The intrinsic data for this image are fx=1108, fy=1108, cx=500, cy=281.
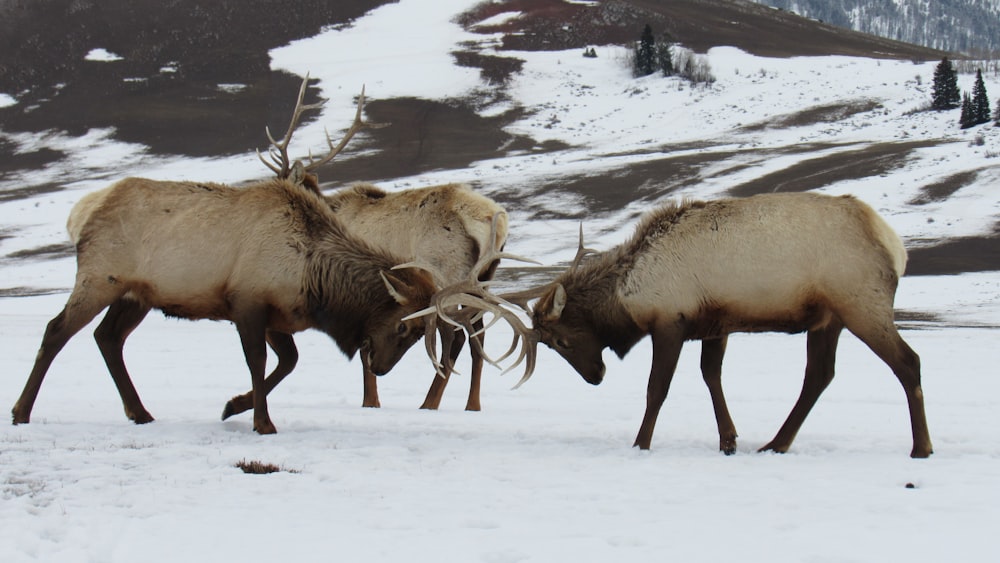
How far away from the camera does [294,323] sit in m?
8.72

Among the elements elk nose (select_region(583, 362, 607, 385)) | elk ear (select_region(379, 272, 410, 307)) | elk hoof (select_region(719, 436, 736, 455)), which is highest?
elk ear (select_region(379, 272, 410, 307))

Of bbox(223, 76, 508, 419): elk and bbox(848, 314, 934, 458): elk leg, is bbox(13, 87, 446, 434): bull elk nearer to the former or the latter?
bbox(223, 76, 508, 419): elk

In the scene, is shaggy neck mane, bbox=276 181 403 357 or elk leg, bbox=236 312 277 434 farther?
shaggy neck mane, bbox=276 181 403 357

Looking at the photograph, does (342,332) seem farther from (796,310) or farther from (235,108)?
(235,108)

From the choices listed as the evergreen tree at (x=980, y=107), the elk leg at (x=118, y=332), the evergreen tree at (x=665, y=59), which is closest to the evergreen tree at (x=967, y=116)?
the evergreen tree at (x=980, y=107)

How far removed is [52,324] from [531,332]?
150 inches

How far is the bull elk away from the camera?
860cm

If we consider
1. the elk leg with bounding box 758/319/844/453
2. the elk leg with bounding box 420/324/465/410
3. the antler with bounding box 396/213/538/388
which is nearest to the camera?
the elk leg with bounding box 758/319/844/453

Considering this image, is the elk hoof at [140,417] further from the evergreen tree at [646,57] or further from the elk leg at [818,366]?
the evergreen tree at [646,57]

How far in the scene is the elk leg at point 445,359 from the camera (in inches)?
424

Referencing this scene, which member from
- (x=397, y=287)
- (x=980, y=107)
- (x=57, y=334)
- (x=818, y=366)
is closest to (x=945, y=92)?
(x=980, y=107)

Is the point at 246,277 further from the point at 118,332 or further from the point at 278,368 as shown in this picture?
the point at 118,332

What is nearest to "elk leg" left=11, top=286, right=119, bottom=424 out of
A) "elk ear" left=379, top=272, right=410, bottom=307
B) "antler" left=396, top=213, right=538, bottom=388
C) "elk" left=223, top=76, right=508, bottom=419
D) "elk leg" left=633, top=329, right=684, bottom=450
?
"elk ear" left=379, top=272, right=410, bottom=307

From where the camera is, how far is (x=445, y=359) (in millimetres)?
10812
